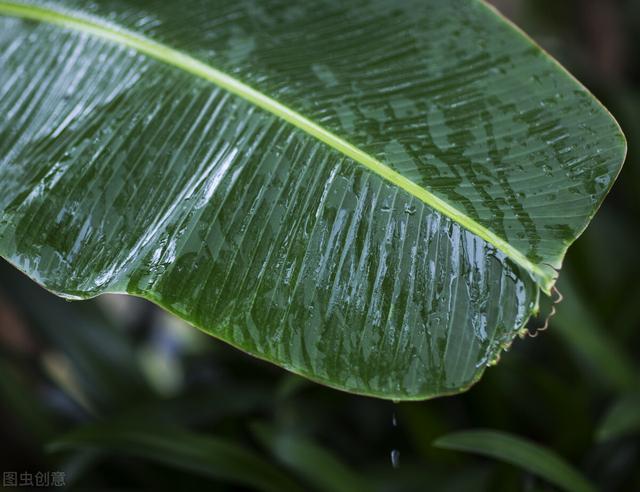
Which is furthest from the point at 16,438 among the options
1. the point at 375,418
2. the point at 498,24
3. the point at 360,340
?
the point at 498,24

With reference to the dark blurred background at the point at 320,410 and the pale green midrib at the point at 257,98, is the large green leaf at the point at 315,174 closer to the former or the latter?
the pale green midrib at the point at 257,98

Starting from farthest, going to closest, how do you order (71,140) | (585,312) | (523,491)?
1. (585,312)
2. (523,491)
3. (71,140)

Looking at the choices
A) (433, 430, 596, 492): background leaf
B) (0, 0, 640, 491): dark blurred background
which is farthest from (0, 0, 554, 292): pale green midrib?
(0, 0, 640, 491): dark blurred background

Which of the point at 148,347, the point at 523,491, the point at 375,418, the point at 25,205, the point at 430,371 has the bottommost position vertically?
the point at 148,347

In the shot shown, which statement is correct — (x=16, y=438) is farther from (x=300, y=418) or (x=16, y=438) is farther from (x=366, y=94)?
(x=366, y=94)

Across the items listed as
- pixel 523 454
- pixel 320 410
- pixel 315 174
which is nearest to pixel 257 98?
pixel 315 174

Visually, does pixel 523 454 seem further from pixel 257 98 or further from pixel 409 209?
pixel 257 98

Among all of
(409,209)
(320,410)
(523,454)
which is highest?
(409,209)

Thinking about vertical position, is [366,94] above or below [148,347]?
above

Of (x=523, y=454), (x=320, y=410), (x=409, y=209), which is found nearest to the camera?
(x=409, y=209)
